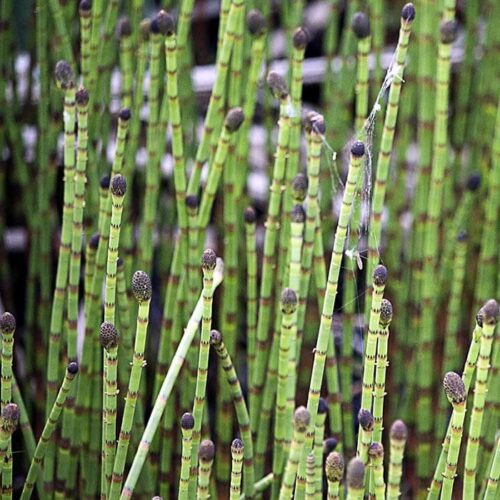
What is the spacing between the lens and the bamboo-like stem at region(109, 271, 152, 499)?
73cm

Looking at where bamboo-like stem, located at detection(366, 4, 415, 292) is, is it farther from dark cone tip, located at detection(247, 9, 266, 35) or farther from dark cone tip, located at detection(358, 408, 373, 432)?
dark cone tip, located at detection(358, 408, 373, 432)

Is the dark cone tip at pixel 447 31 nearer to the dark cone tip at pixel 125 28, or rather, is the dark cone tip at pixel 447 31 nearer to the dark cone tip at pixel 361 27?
the dark cone tip at pixel 361 27

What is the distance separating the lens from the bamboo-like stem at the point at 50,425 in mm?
814

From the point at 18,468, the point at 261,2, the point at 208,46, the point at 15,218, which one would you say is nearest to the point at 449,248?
the point at 261,2

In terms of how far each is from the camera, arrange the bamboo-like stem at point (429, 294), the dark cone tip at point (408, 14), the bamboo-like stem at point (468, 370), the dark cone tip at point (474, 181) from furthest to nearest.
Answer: the dark cone tip at point (474, 181) < the bamboo-like stem at point (429, 294) < the dark cone tip at point (408, 14) < the bamboo-like stem at point (468, 370)

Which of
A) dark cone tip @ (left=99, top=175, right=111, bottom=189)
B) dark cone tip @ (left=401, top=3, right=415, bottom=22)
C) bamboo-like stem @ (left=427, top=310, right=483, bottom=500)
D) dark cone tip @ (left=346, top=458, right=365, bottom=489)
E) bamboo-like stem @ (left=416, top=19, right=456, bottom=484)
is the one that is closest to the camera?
dark cone tip @ (left=346, top=458, right=365, bottom=489)

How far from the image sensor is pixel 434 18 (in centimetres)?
119

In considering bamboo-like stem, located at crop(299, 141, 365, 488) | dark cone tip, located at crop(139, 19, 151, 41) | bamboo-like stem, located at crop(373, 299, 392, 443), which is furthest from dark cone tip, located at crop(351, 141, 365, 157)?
dark cone tip, located at crop(139, 19, 151, 41)

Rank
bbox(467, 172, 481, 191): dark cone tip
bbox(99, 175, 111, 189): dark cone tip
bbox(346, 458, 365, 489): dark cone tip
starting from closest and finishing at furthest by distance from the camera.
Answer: bbox(346, 458, 365, 489): dark cone tip
bbox(99, 175, 111, 189): dark cone tip
bbox(467, 172, 481, 191): dark cone tip

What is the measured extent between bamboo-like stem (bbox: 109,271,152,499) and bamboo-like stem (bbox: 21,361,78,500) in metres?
0.06

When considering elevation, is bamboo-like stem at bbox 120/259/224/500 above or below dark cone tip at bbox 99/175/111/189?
below

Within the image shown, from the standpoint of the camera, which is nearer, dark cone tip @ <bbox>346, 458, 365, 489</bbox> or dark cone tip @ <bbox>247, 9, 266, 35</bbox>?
Result: dark cone tip @ <bbox>346, 458, 365, 489</bbox>

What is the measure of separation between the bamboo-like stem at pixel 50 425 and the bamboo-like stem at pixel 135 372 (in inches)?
2.3

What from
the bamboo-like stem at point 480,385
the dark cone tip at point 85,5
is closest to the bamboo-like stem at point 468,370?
the bamboo-like stem at point 480,385
